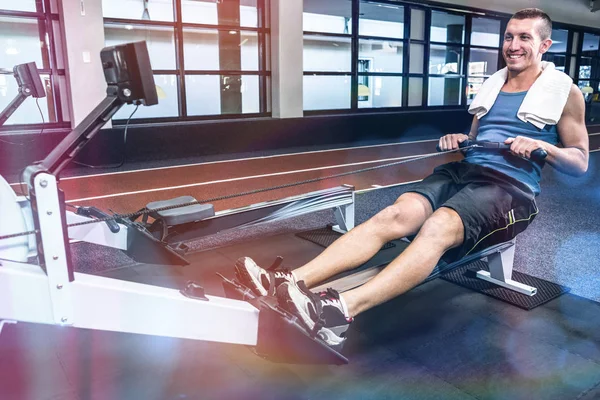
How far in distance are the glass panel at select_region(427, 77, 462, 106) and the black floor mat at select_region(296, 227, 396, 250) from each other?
7.58 meters

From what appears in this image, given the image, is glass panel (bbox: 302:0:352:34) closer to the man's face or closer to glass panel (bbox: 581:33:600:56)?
the man's face

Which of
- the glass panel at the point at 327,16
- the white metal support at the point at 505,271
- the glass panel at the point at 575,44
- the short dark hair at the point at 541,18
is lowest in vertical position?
the white metal support at the point at 505,271

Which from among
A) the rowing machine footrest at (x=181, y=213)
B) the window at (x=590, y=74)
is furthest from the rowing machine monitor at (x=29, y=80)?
the window at (x=590, y=74)

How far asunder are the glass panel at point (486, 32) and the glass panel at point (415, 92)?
1.97 metres

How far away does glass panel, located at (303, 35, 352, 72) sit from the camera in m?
8.60

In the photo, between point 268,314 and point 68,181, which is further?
point 68,181

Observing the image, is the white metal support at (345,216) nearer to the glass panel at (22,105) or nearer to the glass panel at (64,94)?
the glass panel at (64,94)

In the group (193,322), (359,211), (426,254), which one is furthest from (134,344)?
(359,211)

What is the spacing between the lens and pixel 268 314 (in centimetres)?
136

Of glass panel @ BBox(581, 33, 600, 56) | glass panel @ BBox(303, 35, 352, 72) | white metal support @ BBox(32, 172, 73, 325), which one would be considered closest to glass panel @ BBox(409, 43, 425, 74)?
glass panel @ BBox(303, 35, 352, 72)

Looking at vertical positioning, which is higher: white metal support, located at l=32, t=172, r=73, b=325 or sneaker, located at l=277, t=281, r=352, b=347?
white metal support, located at l=32, t=172, r=73, b=325

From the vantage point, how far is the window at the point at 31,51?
5727 mm

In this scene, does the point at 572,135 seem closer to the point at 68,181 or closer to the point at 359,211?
the point at 359,211

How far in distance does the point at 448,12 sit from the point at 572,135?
8180 millimetres
